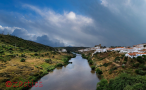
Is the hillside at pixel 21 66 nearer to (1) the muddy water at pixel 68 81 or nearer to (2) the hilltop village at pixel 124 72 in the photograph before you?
(1) the muddy water at pixel 68 81

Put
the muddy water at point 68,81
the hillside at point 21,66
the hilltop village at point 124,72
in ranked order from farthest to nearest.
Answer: the muddy water at point 68,81
the hillside at point 21,66
the hilltop village at point 124,72

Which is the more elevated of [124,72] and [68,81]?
[124,72]

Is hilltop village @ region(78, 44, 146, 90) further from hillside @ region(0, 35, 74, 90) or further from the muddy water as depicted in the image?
hillside @ region(0, 35, 74, 90)

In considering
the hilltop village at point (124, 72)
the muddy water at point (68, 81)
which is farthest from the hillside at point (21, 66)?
the hilltop village at point (124, 72)

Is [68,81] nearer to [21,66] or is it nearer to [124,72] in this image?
[124,72]

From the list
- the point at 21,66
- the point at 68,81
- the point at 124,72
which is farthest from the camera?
the point at 21,66

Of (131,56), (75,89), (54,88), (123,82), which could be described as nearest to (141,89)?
(123,82)

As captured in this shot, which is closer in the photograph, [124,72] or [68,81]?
[124,72]

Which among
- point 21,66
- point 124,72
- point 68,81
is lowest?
point 68,81

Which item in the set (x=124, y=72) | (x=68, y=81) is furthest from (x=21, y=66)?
(x=124, y=72)

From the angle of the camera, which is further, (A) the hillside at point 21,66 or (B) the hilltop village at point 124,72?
(A) the hillside at point 21,66

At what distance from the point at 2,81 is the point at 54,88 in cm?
1065

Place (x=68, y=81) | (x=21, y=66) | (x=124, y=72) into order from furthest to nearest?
(x=21, y=66), (x=68, y=81), (x=124, y=72)

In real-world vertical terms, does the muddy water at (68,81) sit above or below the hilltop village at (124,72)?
below
